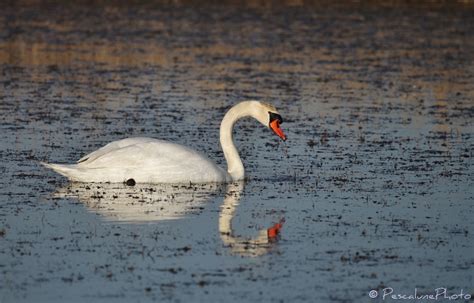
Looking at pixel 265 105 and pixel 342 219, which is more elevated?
pixel 265 105

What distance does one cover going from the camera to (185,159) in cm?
1273

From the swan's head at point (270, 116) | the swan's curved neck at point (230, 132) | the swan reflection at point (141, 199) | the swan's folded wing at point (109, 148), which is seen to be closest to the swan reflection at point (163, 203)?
the swan reflection at point (141, 199)

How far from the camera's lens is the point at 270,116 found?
13500mm

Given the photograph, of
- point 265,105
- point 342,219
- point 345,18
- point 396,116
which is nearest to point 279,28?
point 345,18

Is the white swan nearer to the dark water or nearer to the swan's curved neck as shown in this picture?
the dark water

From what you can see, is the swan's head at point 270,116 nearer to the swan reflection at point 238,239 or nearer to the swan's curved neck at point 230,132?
the swan's curved neck at point 230,132

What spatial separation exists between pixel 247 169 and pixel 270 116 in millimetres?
745

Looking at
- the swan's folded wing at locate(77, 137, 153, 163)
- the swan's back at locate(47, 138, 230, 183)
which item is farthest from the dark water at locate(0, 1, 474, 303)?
the swan's folded wing at locate(77, 137, 153, 163)

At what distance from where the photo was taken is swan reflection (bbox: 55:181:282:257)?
10273 millimetres

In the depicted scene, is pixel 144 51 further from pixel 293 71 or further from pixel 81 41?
pixel 293 71

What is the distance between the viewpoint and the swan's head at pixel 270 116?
1346 cm

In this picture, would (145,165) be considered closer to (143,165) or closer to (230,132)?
(143,165)

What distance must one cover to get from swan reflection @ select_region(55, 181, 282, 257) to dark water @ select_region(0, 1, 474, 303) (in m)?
0.03

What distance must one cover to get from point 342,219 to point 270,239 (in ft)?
3.58
